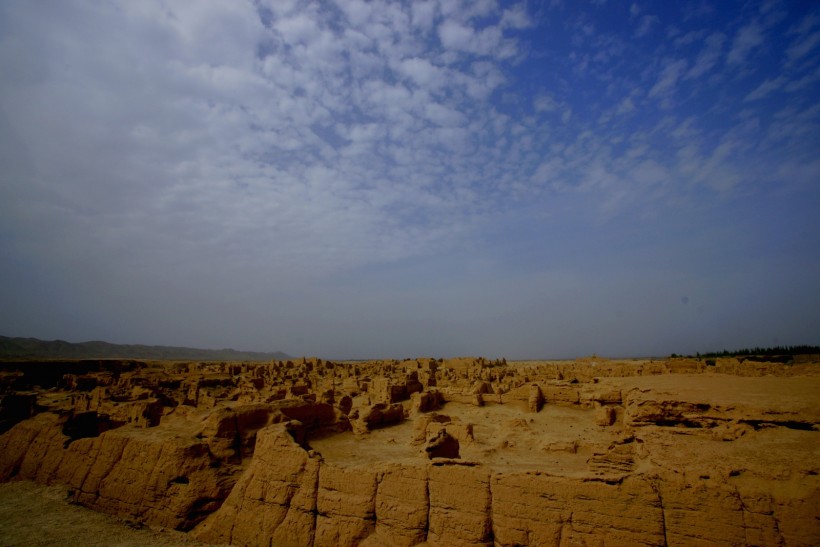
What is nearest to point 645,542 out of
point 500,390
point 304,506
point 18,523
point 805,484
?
point 805,484

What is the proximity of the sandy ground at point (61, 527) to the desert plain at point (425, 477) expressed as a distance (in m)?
0.05

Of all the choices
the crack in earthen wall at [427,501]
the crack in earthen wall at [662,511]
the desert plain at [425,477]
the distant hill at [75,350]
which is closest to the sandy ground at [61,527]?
the desert plain at [425,477]

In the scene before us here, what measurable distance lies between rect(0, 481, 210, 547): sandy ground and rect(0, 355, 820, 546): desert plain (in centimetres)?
5

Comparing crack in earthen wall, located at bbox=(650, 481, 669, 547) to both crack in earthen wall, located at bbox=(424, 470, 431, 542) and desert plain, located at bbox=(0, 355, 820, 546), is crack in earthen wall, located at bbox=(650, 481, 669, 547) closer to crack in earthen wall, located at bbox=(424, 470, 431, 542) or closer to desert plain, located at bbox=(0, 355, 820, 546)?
desert plain, located at bbox=(0, 355, 820, 546)

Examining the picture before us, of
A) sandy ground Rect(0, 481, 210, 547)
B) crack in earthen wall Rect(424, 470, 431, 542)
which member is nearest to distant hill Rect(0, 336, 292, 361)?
sandy ground Rect(0, 481, 210, 547)

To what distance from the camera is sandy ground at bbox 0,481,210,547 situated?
966 cm

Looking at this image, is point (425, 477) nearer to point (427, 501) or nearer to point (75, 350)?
point (427, 501)

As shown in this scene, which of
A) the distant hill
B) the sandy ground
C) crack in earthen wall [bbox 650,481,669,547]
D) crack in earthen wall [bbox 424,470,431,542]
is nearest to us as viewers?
crack in earthen wall [bbox 650,481,669,547]

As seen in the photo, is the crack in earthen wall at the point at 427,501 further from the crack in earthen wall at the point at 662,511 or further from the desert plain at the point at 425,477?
the crack in earthen wall at the point at 662,511

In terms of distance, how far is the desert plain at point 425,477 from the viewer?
6.25 meters

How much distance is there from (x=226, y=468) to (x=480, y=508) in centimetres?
727

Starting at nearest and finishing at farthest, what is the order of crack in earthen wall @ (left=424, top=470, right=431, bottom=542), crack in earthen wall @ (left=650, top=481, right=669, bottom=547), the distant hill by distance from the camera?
1. crack in earthen wall @ (left=650, top=481, right=669, bottom=547)
2. crack in earthen wall @ (left=424, top=470, right=431, bottom=542)
3. the distant hill

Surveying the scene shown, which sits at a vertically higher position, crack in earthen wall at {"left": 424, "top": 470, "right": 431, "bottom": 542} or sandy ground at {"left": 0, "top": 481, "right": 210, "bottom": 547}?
crack in earthen wall at {"left": 424, "top": 470, "right": 431, "bottom": 542}

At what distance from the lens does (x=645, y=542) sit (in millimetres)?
6266
